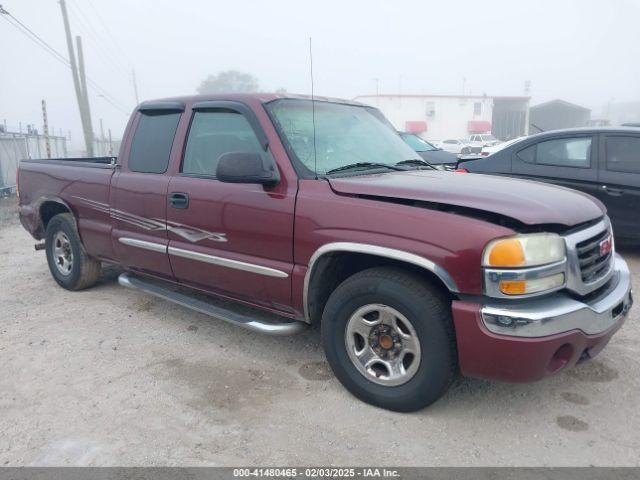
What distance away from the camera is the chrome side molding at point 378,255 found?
2652mm

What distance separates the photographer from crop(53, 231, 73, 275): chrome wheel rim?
533cm

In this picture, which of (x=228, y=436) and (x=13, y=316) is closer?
(x=228, y=436)

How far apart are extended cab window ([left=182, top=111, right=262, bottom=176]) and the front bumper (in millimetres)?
1857

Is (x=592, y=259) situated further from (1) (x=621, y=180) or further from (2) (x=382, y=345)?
(1) (x=621, y=180)

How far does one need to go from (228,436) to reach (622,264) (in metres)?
2.68

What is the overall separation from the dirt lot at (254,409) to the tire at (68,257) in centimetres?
93

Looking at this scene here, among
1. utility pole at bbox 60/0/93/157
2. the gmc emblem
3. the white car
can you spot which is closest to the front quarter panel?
the gmc emblem

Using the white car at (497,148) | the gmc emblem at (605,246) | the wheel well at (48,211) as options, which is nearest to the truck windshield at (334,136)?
the gmc emblem at (605,246)

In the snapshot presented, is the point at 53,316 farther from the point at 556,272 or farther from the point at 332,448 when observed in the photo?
the point at 556,272

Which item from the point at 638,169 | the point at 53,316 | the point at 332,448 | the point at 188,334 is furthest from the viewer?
the point at 638,169

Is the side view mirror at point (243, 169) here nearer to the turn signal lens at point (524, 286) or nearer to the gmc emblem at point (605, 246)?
the turn signal lens at point (524, 286)

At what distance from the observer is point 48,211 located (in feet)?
18.0

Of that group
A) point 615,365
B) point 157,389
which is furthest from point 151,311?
point 615,365

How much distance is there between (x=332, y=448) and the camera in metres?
2.73
